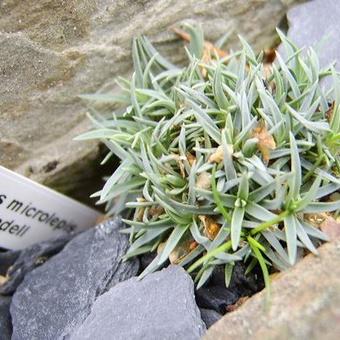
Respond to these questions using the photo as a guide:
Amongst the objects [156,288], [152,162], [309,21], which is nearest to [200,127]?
[152,162]

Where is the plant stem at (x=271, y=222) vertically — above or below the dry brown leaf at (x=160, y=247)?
above

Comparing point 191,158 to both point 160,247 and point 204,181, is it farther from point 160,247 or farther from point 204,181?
point 160,247

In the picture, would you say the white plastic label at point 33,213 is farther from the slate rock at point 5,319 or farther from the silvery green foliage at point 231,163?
the silvery green foliage at point 231,163

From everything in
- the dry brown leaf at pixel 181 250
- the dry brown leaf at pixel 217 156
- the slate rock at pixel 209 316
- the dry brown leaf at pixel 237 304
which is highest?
the dry brown leaf at pixel 217 156

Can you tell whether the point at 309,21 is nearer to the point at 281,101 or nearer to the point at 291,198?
the point at 281,101

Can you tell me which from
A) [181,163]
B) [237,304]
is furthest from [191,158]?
[237,304]

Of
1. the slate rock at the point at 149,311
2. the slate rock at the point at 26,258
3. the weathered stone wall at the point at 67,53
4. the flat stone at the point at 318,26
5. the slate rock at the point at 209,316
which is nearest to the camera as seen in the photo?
the slate rock at the point at 149,311

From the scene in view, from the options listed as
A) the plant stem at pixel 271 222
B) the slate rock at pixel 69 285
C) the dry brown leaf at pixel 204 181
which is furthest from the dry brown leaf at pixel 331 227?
the slate rock at pixel 69 285

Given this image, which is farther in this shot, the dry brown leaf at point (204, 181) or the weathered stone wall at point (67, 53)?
the weathered stone wall at point (67, 53)
